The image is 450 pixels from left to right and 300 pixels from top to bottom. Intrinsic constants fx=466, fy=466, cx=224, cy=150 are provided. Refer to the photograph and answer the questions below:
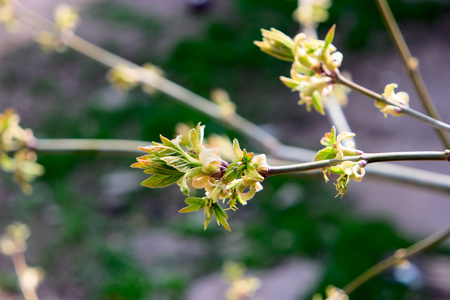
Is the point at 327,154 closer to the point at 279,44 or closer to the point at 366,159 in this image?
the point at 366,159

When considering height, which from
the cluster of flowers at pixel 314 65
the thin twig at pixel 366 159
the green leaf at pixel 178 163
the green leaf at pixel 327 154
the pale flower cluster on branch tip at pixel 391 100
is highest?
the cluster of flowers at pixel 314 65

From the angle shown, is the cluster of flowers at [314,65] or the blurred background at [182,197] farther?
the blurred background at [182,197]

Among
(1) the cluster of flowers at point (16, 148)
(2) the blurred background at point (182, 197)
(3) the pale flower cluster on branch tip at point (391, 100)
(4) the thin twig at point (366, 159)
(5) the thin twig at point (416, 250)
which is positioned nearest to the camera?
(4) the thin twig at point (366, 159)

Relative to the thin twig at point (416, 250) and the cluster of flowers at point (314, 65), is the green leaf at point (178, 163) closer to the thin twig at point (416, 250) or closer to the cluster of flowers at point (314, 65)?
the cluster of flowers at point (314, 65)

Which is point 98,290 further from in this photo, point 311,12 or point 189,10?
point 189,10

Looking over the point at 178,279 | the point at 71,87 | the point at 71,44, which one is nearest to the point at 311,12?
the point at 71,44

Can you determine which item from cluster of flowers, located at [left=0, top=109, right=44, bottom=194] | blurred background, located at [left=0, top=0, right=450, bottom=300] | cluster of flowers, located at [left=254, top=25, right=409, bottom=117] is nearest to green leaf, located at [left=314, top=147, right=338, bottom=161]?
cluster of flowers, located at [left=254, top=25, right=409, bottom=117]

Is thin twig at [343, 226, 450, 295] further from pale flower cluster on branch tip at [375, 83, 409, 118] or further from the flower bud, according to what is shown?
the flower bud

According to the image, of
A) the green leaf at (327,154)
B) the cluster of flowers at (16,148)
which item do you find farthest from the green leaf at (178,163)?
the cluster of flowers at (16,148)
